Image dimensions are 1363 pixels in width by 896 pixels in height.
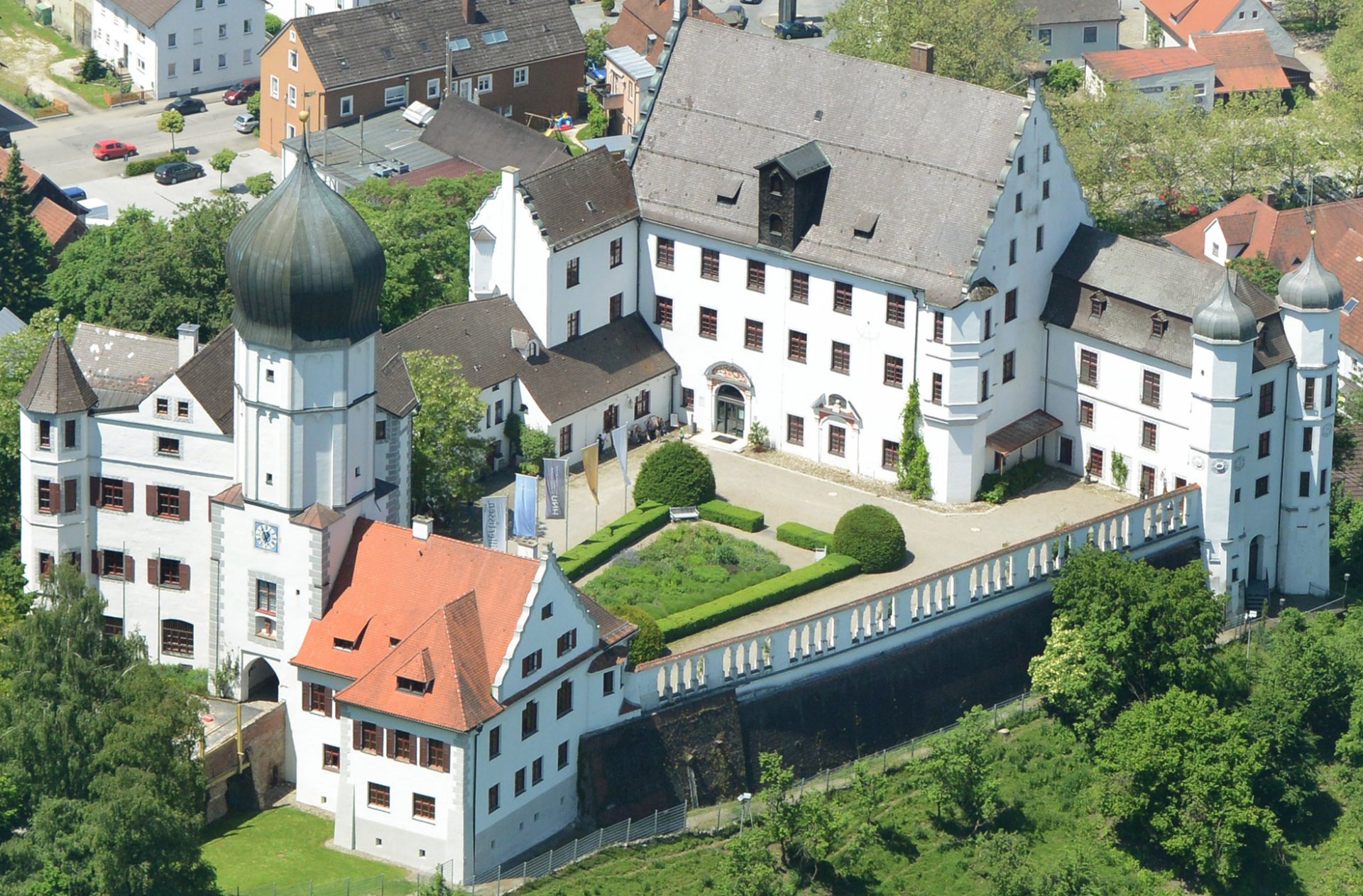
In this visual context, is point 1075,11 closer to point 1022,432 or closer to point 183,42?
point 183,42

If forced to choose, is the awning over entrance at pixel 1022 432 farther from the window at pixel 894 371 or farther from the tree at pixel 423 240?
the tree at pixel 423 240

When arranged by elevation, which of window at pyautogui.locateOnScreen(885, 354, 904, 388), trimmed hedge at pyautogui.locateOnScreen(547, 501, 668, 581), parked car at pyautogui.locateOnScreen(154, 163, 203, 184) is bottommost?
trimmed hedge at pyautogui.locateOnScreen(547, 501, 668, 581)

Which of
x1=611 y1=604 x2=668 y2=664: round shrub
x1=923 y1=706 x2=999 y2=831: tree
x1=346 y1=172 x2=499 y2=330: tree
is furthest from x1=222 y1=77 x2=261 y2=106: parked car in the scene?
x1=923 y1=706 x2=999 y2=831: tree

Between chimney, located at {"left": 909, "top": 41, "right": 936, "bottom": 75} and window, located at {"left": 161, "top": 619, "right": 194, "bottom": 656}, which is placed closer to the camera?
window, located at {"left": 161, "top": 619, "right": 194, "bottom": 656}

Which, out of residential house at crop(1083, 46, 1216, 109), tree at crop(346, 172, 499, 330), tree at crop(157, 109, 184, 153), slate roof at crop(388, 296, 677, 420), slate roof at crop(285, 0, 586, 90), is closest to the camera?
slate roof at crop(388, 296, 677, 420)

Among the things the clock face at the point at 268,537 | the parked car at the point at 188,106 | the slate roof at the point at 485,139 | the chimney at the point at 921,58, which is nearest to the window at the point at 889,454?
the chimney at the point at 921,58

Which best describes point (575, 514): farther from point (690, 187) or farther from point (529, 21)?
point (529, 21)

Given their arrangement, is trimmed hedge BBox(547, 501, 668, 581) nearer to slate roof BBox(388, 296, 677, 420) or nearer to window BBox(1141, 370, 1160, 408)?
slate roof BBox(388, 296, 677, 420)
